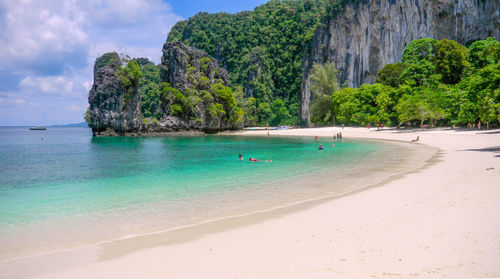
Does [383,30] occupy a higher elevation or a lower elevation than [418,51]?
higher

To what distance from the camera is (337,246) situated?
18.1ft

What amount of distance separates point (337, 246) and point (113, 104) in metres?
63.7

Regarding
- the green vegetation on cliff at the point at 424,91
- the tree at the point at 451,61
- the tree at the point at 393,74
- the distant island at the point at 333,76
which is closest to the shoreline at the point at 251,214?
the distant island at the point at 333,76

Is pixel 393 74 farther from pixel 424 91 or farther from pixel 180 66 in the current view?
pixel 180 66

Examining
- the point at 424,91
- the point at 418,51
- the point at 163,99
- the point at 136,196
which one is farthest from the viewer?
the point at 163,99

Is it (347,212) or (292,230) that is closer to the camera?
(292,230)

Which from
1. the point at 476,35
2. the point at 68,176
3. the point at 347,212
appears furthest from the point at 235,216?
the point at 476,35

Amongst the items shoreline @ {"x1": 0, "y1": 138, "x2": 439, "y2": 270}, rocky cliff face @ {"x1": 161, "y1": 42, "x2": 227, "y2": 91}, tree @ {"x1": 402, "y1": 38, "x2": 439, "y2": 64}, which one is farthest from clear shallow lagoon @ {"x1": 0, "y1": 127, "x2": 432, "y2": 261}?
rocky cliff face @ {"x1": 161, "y1": 42, "x2": 227, "y2": 91}

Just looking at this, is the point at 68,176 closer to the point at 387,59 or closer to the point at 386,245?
the point at 386,245

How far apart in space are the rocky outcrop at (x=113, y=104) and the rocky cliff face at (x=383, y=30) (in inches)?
1846

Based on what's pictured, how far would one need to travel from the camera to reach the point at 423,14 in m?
61.9

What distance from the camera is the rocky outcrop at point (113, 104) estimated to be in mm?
60938

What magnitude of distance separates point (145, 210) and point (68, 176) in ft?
35.5

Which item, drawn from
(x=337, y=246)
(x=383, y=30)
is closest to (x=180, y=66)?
(x=383, y=30)
